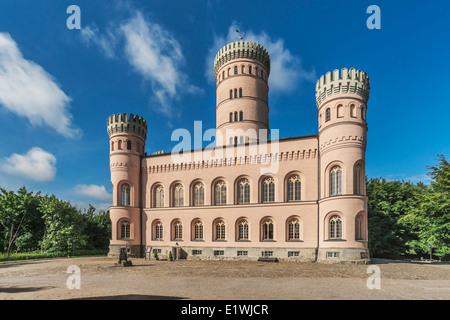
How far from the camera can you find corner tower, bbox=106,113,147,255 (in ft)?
106

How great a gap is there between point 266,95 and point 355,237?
78.1ft

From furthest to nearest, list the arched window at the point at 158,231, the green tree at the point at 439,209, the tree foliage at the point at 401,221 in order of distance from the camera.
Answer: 1. the arched window at the point at 158,231
2. the tree foliage at the point at 401,221
3. the green tree at the point at 439,209

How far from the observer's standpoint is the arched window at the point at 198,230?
30688 millimetres

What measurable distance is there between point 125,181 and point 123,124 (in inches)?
297

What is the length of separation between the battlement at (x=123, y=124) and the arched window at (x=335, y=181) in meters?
24.8

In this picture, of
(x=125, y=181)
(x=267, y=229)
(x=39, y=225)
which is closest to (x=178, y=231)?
(x=125, y=181)

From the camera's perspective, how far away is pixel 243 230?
95.6ft

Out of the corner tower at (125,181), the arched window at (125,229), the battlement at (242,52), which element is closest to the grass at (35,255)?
the corner tower at (125,181)

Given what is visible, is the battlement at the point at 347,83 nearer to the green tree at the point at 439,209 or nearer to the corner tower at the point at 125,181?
the green tree at the point at 439,209

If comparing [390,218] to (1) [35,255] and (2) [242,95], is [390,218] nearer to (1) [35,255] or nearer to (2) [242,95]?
(2) [242,95]
